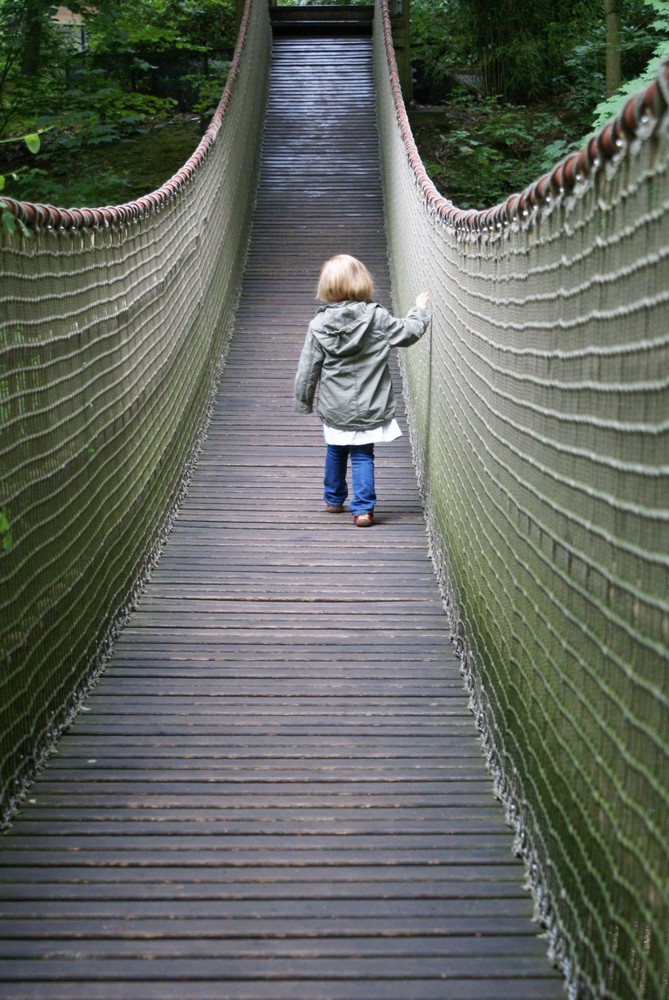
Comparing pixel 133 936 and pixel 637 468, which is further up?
pixel 637 468

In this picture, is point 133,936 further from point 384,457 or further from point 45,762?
point 384,457

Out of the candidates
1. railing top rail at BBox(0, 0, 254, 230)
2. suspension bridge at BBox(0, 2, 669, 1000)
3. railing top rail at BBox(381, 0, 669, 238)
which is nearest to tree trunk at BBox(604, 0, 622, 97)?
railing top rail at BBox(0, 0, 254, 230)

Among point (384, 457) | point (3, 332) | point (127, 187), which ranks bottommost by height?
point (384, 457)

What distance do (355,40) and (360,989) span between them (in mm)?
10508

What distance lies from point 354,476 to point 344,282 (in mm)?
739

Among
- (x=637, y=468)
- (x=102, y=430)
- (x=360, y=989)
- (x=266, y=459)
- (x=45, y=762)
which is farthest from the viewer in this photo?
(x=266, y=459)

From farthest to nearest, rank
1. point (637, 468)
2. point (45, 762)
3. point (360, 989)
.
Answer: point (45, 762) < point (360, 989) < point (637, 468)

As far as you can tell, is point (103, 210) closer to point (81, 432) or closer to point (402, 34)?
point (81, 432)

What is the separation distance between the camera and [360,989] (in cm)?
185

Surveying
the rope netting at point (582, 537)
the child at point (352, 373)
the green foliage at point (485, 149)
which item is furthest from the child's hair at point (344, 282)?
the green foliage at point (485, 149)

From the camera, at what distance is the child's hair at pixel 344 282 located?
4422mm

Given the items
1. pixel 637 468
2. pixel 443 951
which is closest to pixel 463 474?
pixel 443 951

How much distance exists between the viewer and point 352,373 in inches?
178

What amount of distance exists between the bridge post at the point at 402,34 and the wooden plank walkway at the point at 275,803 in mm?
6810
